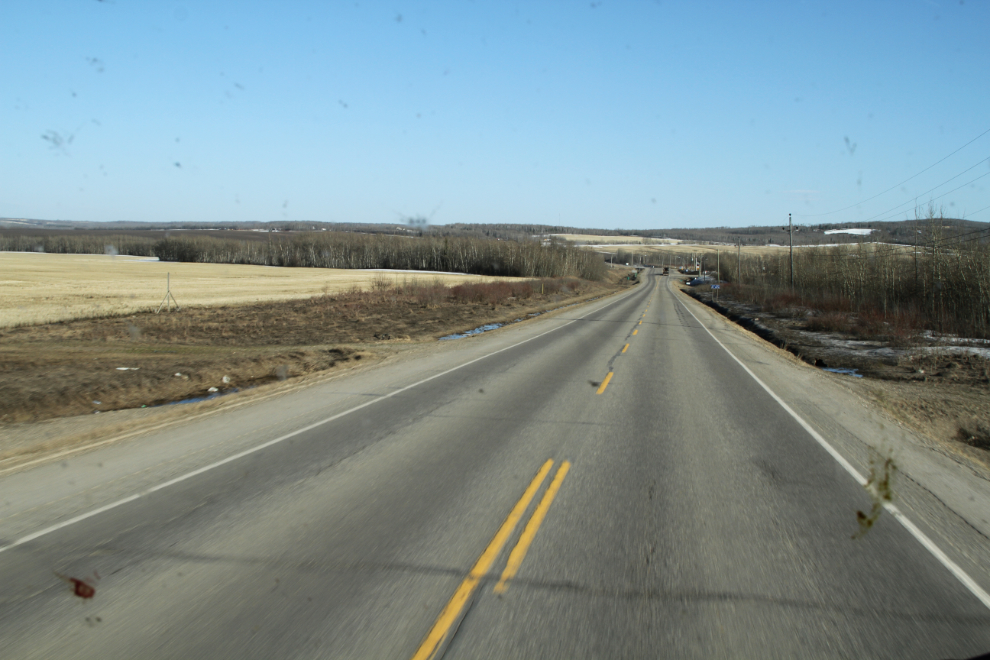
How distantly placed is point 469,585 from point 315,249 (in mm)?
128815

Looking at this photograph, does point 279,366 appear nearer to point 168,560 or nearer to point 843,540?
point 168,560

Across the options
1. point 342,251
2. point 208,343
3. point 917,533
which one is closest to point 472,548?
point 917,533

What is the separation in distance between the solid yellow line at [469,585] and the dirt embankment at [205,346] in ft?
27.9

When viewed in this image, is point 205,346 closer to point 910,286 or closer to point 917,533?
point 917,533

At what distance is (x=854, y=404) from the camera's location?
37.7ft

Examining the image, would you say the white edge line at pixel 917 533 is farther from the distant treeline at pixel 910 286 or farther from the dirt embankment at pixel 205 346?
the distant treeline at pixel 910 286

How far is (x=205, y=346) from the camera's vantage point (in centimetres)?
1912

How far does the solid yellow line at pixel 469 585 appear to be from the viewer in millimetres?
3430

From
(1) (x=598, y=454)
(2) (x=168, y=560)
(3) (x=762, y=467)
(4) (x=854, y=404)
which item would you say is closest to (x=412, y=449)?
(1) (x=598, y=454)

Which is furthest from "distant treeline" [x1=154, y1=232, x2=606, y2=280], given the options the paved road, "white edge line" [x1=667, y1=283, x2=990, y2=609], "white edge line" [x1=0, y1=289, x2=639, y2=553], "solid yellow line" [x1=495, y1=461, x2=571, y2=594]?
"solid yellow line" [x1=495, y1=461, x2=571, y2=594]

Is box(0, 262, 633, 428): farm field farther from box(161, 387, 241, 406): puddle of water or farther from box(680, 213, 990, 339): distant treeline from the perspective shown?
box(680, 213, 990, 339): distant treeline

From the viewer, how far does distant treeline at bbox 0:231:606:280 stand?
119306 millimetres

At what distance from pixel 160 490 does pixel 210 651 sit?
3.16 meters

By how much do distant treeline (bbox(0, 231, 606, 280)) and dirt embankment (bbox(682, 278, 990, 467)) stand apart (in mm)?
84519
